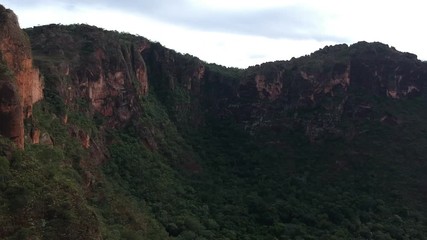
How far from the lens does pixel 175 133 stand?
226 feet

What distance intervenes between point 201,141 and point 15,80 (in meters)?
41.5

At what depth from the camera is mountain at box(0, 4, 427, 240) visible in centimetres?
3255

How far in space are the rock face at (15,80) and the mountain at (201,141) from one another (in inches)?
4.3

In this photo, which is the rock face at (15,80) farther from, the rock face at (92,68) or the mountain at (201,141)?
the rock face at (92,68)

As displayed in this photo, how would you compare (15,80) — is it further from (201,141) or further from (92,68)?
(201,141)

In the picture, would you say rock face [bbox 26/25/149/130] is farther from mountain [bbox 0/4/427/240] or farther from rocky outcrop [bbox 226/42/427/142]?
rocky outcrop [bbox 226/42/427/142]

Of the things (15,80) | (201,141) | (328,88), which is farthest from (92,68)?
(328,88)

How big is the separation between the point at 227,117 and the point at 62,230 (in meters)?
53.2

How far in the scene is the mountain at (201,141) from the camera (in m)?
32.6

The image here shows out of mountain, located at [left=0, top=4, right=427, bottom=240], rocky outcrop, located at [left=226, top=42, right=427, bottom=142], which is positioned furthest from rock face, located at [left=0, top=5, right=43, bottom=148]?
rocky outcrop, located at [left=226, top=42, right=427, bottom=142]

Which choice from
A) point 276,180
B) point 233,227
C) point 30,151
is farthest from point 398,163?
point 30,151

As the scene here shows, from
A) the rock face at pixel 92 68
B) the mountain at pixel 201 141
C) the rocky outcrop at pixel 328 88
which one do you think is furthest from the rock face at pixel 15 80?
the rocky outcrop at pixel 328 88

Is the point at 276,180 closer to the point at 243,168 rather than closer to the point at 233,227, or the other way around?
the point at 243,168

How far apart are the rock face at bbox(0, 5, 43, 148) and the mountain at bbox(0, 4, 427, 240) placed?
11 cm
